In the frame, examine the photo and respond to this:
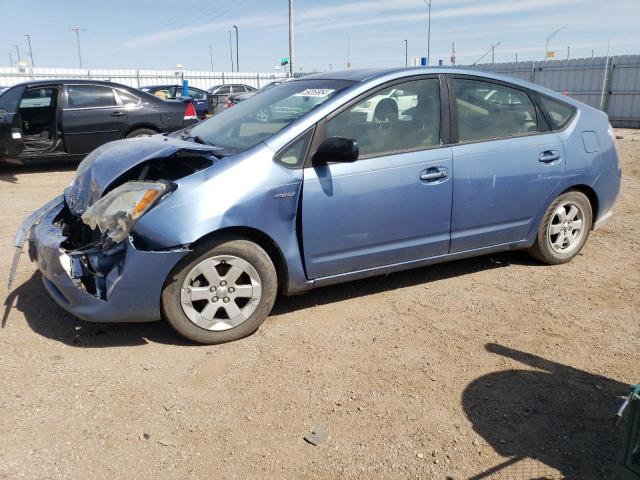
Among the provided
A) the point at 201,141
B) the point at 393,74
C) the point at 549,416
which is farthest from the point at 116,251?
the point at 549,416

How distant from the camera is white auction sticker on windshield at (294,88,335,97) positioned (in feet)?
13.2

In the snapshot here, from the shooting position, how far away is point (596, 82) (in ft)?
65.6

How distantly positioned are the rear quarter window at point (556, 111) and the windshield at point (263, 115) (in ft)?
5.97

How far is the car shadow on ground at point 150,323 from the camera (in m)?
3.65

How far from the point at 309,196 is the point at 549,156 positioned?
2.20 m

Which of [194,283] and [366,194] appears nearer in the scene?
[194,283]

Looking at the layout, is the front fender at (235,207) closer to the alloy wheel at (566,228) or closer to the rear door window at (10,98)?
the alloy wheel at (566,228)

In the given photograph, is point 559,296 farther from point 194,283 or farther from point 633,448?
point 194,283

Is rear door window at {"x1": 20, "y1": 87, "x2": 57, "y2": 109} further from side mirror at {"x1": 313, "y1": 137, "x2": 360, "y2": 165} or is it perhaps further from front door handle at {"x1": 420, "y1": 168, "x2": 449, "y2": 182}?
front door handle at {"x1": 420, "y1": 168, "x2": 449, "y2": 182}

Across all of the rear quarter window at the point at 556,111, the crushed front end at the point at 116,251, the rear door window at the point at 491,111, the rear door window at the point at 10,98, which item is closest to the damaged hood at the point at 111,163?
the crushed front end at the point at 116,251

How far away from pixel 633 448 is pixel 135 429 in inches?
85.9

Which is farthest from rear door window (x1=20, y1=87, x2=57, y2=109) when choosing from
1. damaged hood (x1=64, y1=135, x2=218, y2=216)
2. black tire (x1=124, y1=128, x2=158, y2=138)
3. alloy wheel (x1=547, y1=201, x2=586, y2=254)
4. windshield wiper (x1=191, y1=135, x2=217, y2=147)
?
alloy wheel (x1=547, y1=201, x2=586, y2=254)

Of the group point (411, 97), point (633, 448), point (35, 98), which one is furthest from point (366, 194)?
point (35, 98)

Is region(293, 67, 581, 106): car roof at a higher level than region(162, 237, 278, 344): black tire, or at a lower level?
higher
